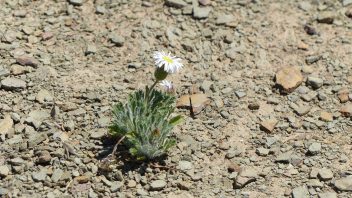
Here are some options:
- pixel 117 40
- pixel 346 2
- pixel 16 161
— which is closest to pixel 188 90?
pixel 117 40

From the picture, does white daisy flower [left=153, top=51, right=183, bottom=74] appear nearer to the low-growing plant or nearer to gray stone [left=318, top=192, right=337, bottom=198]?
the low-growing plant

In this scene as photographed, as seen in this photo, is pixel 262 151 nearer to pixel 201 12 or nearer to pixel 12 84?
pixel 201 12

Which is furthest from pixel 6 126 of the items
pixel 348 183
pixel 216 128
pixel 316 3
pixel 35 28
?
pixel 316 3

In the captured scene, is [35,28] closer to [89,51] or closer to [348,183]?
[89,51]

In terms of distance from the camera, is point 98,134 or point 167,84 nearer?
point 98,134

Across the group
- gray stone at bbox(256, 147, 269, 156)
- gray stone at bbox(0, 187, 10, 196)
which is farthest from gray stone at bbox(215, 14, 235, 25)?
gray stone at bbox(0, 187, 10, 196)

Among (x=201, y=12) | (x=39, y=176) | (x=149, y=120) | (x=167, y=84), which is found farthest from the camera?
(x=201, y=12)

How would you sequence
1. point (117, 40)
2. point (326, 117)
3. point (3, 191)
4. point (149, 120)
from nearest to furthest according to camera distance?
point (3, 191) < point (149, 120) < point (326, 117) < point (117, 40)

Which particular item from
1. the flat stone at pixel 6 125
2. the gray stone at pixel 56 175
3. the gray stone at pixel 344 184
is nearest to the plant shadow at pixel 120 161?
the gray stone at pixel 56 175
